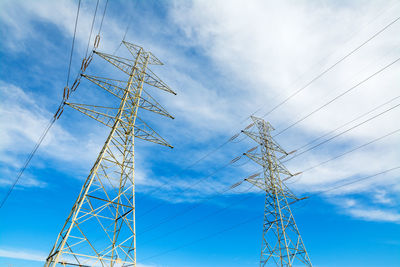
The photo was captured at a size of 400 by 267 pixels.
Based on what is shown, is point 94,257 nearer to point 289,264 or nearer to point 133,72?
point 133,72

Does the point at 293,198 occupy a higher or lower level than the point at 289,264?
higher

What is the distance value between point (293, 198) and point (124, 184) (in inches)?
614

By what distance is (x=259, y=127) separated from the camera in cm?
2423

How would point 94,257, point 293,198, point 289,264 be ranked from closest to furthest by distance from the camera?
point 94,257 < point 289,264 < point 293,198

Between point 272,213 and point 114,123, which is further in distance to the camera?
point 272,213

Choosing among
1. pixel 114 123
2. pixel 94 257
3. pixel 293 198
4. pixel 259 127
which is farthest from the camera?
pixel 259 127

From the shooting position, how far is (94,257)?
28.8 feet

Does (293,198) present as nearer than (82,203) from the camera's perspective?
No

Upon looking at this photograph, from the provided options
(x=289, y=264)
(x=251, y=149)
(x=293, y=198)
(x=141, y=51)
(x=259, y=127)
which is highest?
(x=141, y=51)

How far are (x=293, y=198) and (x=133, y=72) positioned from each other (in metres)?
18.0

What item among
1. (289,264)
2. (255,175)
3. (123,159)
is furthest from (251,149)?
(123,159)

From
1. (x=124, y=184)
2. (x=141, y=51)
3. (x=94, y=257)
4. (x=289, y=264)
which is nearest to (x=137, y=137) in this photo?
(x=124, y=184)

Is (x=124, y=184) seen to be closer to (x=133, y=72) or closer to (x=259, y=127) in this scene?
(x=133, y=72)

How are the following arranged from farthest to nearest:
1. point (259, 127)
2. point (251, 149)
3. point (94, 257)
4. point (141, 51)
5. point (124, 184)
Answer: point (259, 127), point (251, 149), point (141, 51), point (124, 184), point (94, 257)
